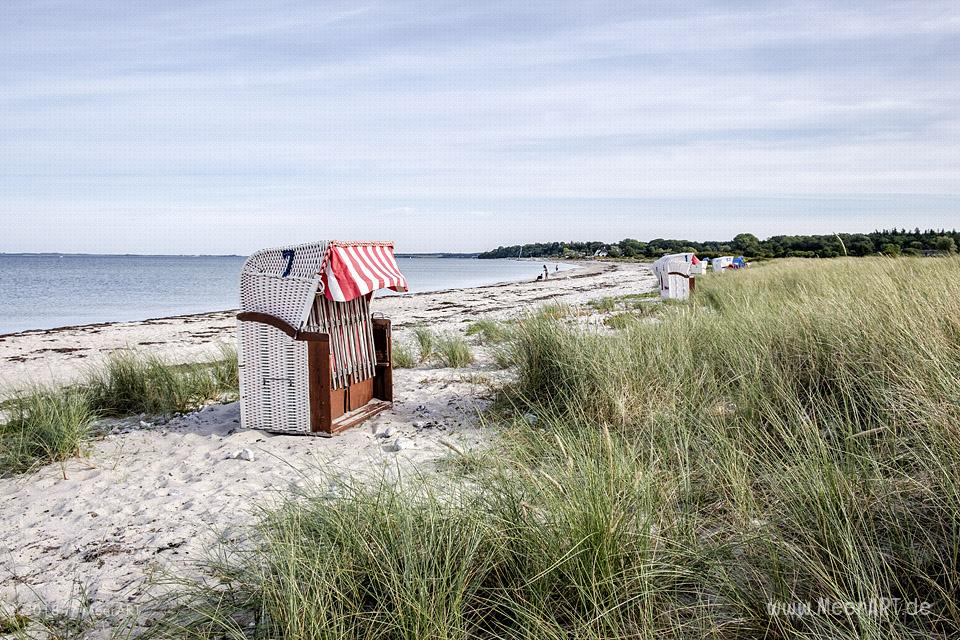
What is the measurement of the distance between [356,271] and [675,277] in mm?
9238

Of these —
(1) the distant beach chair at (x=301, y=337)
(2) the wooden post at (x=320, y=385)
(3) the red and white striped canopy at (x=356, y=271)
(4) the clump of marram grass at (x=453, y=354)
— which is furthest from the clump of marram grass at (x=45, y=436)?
(4) the clump of marram grass at (x=453, y=354)

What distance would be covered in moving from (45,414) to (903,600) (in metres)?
5.38

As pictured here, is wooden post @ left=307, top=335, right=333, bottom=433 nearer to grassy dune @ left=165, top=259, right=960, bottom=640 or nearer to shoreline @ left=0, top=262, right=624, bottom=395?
grassy dune @ left=165, top=259, right=960, bottom=640

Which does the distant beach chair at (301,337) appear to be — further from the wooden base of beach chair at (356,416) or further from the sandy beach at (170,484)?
the sandy beach at (170,484)

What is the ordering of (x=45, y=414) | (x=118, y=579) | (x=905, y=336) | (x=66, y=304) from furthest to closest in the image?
(x=66, y=304) < (x=45, y=414) < (x=905, y=336) < (x=118, y=579)

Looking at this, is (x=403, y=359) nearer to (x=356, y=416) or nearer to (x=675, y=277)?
(x=356, y=416)

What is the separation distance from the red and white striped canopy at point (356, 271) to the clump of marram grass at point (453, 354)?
1.88 metres

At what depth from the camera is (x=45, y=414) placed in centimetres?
466

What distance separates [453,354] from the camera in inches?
306

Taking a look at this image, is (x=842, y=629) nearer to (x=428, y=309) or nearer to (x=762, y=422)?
(x=762, y=422)

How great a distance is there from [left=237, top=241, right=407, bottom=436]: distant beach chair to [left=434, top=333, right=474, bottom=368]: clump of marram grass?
2.25m

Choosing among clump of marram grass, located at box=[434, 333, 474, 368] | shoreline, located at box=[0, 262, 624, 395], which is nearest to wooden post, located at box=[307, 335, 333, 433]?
clump of marram grass, located at box=[434, 333, 474, 368]

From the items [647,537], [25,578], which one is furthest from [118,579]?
[647,537]
